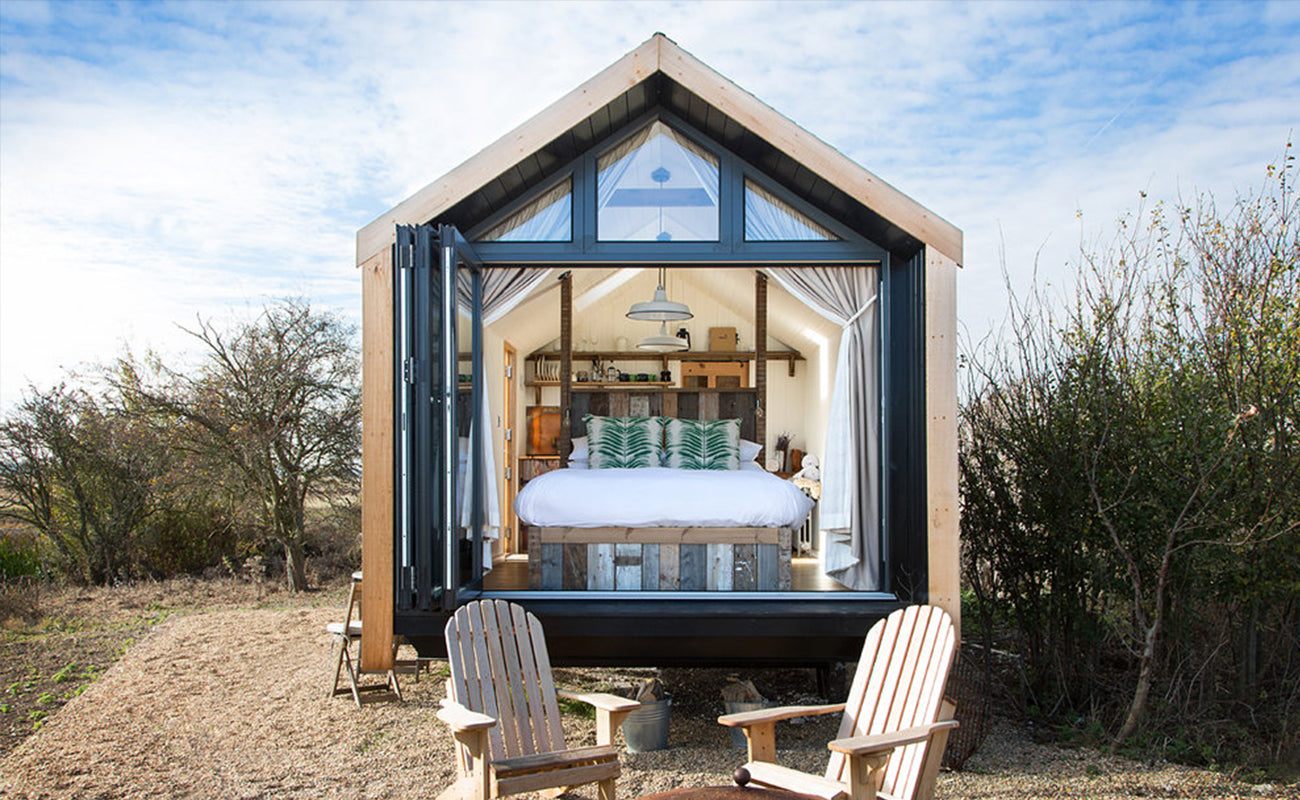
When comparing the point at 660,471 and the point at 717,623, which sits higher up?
the point at 660,471

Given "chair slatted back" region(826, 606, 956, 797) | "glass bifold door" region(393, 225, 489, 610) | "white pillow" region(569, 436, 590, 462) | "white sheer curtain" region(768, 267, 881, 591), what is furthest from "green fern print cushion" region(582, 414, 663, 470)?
"chair slatted back" region(826, 606, 956, 797)

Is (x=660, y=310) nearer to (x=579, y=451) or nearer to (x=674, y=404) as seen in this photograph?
(x=579, y=451)

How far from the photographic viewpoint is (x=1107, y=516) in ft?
18.2

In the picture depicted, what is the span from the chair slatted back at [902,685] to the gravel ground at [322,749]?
2.62 feet

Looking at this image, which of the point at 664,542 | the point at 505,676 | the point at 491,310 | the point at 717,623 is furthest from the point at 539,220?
the point at 505,676

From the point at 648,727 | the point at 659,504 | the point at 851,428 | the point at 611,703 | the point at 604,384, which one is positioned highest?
the point at 604,384

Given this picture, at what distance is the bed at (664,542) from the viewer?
614 cm

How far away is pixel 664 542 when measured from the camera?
617cm

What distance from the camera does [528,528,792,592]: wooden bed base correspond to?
20.2 ft

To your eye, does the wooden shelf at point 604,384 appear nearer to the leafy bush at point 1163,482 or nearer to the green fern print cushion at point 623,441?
the green fern print cushion at point 623,441

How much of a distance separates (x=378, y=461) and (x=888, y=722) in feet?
9.25

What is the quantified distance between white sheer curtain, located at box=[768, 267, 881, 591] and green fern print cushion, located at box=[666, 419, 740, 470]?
2798mm

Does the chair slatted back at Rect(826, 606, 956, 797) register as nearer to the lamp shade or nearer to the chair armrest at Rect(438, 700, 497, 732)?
the chair armrest at Rect(438, 700, 497, 732)

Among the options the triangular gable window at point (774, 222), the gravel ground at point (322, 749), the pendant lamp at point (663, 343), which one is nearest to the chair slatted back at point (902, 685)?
the gravel ground at point (322, 749)
